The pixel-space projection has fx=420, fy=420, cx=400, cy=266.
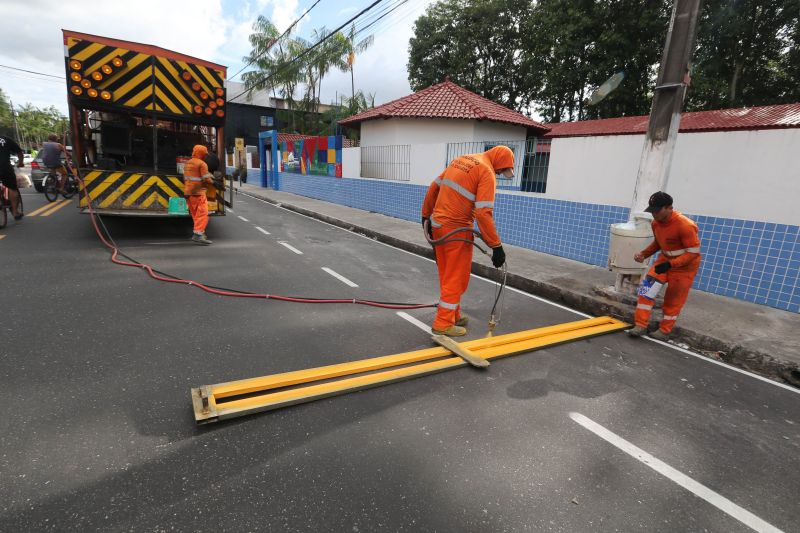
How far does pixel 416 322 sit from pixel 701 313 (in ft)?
11.2

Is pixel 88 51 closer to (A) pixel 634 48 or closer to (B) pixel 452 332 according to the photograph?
(B) pixel 452 332

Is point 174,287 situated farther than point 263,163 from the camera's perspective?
No

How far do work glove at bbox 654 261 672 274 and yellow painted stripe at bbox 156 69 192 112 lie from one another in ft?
27.1

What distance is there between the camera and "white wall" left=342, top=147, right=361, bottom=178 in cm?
1498

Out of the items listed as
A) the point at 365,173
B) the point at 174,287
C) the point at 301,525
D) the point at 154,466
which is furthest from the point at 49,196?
the point at 301,525

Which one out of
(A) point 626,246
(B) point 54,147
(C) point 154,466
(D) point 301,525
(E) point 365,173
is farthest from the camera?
(E) point 365,173

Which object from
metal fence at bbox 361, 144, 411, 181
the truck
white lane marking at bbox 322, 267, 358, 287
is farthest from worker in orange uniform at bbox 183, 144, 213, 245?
metal fence at bbox 361, 144, 411, 181

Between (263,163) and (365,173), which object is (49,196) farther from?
(263,163)

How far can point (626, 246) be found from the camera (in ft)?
16.9

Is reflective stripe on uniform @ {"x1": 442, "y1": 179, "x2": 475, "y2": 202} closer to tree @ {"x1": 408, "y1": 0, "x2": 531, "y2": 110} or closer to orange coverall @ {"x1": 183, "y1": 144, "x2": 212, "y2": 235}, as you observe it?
orange coverall @ {"x1": 183, "y1": 144, "x2": 212, "y2": 235}

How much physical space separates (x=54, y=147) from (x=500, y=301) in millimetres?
14021

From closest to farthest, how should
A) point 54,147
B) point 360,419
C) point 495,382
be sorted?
point 360,419 → point 495,382 → point 54,147

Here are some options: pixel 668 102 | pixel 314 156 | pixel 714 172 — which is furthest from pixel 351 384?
pixel 314 156

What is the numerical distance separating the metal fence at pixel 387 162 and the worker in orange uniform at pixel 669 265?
343 inches
